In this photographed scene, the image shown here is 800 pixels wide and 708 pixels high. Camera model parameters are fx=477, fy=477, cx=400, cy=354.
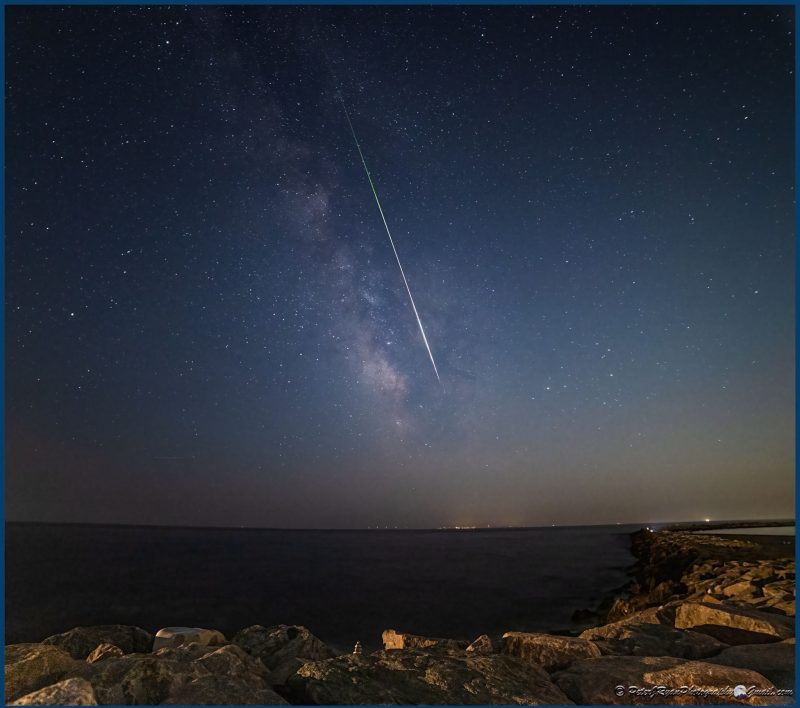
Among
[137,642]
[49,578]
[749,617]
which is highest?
[749,617]

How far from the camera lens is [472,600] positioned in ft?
90.9

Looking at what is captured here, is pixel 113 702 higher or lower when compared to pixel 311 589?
higher

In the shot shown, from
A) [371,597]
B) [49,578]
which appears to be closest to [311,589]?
[371,597]

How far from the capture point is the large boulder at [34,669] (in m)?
5.66

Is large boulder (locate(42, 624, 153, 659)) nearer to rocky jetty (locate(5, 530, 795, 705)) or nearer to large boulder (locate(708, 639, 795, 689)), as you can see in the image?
rocky jetty (locate(5, 530, 795, 705))

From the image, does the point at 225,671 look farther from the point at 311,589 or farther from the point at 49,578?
the point at 49,578

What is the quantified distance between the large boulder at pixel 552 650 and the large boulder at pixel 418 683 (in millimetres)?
1104

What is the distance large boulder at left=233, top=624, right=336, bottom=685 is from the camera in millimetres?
8414

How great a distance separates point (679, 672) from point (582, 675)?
112cm

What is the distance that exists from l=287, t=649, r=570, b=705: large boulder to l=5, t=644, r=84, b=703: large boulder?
291 cm

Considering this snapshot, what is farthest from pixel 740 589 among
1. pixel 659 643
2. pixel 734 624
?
pixel 659 643

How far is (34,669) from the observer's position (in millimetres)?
5820

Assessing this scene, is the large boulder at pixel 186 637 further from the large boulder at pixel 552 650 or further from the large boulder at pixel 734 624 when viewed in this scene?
the large boulder at pixel 734 624

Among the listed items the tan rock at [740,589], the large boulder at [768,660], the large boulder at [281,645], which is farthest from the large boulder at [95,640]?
the tan rock at [740,589]
